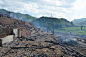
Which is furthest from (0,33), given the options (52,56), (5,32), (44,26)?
(44,26)

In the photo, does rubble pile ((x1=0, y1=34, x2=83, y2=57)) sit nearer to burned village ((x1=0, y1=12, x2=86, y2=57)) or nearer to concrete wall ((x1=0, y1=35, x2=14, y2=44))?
burned village ((x1=0, y1=12, x2=86, y2=57))

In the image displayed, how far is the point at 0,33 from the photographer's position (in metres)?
10.2

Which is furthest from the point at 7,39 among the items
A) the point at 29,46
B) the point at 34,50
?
the point at 34,50

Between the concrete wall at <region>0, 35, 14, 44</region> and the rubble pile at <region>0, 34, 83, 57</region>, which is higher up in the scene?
the concrete wall at <region>0, 35, 14, 44</region>

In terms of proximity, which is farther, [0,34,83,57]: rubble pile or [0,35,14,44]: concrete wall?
[0,35,14,44]: concrete wall

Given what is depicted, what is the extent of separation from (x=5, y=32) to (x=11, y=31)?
0.94m

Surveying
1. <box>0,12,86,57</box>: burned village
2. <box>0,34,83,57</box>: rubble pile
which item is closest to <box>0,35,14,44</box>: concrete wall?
<box>0,12,86,57</box>: burned village

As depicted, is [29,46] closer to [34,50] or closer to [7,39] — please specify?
[34,50]

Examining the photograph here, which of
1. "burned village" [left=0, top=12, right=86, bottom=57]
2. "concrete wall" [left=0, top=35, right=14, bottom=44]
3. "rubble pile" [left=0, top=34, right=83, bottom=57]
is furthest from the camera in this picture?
"concrete wall" [left=0, top=35, right=14, bottom=44]

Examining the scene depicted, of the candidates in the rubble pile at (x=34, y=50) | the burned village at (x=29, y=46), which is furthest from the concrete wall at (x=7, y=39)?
the rubble pile at (x=34, y=50)

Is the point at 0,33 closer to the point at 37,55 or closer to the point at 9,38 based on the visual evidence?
the point at 9,38

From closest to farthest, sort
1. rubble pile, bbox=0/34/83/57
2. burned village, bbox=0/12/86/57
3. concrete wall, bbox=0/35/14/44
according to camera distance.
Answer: rubble pile, bbox=0/34/83/57 < burned village, bbox=0/12/86/57 < concrete wall, bbox=0/35/14/44

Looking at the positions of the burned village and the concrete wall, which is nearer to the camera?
the burned village

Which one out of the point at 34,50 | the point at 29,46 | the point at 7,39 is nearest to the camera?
the point at 34,50
